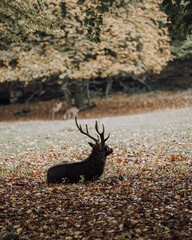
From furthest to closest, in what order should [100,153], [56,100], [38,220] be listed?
[56,100] < [100,153] < [38,220]

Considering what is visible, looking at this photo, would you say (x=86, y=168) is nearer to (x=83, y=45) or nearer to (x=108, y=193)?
(x=108, y=193)

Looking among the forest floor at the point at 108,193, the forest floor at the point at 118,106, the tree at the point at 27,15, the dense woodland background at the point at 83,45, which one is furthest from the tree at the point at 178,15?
the forest floor at the point at 118,106

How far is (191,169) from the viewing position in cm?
680

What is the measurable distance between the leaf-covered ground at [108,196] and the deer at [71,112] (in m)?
10.5

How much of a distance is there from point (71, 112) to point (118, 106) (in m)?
6.33

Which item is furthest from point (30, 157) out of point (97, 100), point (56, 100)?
point (56, 100)

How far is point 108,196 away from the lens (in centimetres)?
547

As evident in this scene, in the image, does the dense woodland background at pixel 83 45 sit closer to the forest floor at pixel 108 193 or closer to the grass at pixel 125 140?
the grass at pixel 125 140

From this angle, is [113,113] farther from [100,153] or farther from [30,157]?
[100,153]

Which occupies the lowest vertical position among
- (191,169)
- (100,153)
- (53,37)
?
(191,169)

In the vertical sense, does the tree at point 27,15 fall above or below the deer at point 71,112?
above

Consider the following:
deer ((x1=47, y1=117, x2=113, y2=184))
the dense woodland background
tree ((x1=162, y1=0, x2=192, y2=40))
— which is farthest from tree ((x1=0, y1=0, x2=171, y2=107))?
deer ((x1=47, y1=117, x2=113, y2=184))

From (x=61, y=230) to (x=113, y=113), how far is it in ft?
65.2

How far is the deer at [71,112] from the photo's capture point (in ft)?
67.7
